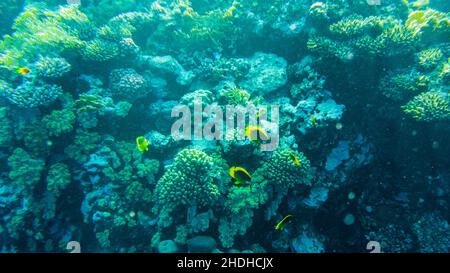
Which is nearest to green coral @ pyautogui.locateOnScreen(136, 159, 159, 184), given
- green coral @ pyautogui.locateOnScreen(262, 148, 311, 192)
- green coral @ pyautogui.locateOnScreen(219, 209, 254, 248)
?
green coral @ pyautogui.locateOnScreen(219, 209, 254, 248)

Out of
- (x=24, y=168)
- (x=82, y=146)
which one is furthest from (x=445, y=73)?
(x=24, y=168)

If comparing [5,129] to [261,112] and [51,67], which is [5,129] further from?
[261,112]

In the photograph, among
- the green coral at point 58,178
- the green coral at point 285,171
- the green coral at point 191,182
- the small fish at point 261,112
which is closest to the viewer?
the green coral at point 191,182

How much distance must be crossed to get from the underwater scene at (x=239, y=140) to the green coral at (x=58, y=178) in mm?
28

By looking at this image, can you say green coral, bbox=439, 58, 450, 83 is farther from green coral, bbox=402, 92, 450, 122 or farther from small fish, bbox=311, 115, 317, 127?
small fish, bbox=311, 115, 317, 127

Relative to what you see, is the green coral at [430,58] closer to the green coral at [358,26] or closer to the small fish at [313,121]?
the green coral at [358,26]

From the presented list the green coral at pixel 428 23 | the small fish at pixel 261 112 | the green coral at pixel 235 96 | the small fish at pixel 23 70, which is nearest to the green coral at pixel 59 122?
the small fish at pixel 23 70

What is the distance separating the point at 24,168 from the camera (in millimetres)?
4844

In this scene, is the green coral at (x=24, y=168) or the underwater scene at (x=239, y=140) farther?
the green coral at (x=24, y=168)

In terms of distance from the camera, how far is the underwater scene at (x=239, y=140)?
4.26 metres

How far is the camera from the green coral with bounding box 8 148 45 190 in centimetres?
481

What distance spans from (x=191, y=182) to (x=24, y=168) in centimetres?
365
